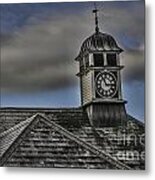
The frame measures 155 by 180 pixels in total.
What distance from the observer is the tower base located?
2154mm

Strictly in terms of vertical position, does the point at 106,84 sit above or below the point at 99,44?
below

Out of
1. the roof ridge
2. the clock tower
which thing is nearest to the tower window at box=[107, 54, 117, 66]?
the clock tower

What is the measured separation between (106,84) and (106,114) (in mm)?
123

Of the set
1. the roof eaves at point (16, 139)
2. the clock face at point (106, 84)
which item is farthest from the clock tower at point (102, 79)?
the roof eaves at point (16, 139)

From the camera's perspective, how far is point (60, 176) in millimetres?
2209

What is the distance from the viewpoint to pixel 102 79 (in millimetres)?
2154

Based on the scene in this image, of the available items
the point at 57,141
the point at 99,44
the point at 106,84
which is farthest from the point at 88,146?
the point at 99,44

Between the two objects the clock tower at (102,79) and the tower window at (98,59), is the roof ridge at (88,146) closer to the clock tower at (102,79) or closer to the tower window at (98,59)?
the clock tower at (102,79)

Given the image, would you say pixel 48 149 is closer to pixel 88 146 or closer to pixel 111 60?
pixel 88 146

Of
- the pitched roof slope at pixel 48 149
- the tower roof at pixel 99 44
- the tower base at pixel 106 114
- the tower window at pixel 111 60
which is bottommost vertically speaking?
the pitched roof slope at pixel 48 149

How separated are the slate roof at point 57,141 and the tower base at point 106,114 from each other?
0.08 feet

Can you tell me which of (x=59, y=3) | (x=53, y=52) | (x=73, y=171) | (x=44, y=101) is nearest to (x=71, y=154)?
(x=73, y=171)

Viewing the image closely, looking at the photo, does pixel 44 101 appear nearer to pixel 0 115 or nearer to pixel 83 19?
pixel 0 115

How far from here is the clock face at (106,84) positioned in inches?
84.7
